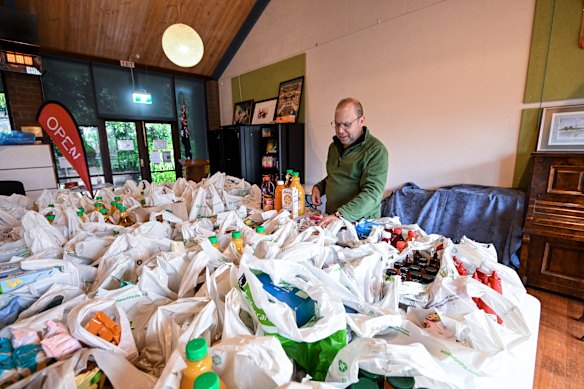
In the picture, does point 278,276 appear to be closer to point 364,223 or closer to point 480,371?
point 480,371

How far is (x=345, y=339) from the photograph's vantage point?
55cm

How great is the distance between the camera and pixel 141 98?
5.09m

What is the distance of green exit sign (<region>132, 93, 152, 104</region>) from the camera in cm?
503

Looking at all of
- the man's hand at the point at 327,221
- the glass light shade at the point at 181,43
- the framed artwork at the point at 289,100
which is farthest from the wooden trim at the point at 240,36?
the man's hand at the point at 327,221

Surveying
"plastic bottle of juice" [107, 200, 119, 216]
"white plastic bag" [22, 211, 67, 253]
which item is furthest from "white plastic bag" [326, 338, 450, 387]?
"plastic bottle of juice" [107, 200, 119, 216]

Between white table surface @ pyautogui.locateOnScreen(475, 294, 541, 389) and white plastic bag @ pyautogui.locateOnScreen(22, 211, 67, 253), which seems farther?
white plastic bag @ pyautogui.locateOnScreen(22, 211, 67, 253)

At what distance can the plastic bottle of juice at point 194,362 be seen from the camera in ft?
1.41

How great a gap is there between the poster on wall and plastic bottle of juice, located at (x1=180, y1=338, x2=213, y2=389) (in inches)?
72.4

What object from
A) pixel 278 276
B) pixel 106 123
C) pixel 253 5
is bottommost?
pixel 278 276

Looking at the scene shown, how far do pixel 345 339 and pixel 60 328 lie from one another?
61 centimetres

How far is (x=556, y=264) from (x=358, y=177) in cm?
197

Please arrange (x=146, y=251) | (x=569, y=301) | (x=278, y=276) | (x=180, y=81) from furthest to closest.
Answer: (x=180, y=81), (x=569, y=301), (x=146, y=251), (x=278, y=276)

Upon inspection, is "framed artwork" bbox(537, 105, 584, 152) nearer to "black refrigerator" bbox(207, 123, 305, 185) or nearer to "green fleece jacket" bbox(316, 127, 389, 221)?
"green fleece jacket" bbox(316, 127, 389, 221)

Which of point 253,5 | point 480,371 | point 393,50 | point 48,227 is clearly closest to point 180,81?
point 253,5
